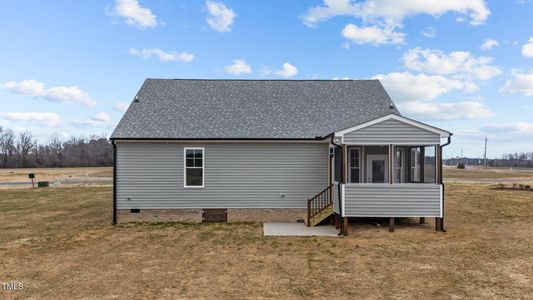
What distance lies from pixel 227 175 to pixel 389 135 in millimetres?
6123

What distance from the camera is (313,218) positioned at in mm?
13375

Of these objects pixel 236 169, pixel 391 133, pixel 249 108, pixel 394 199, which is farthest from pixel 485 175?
pixel 236 169

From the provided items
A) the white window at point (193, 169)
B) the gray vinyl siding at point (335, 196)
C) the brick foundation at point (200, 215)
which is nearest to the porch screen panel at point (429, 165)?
the gray vinyl siding at point (335, 196)

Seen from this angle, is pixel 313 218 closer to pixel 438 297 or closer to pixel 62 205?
pixel 438 297

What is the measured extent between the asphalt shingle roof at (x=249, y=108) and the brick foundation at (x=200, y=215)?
9.30 feet

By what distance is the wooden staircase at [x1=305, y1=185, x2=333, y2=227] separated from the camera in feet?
43.2

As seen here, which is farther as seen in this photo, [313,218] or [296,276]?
[313,218]

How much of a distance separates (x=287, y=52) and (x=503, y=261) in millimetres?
17411

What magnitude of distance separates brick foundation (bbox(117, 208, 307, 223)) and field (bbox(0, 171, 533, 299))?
567mm

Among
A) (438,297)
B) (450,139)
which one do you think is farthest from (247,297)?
(450,139)

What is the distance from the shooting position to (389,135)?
11742 millimetres

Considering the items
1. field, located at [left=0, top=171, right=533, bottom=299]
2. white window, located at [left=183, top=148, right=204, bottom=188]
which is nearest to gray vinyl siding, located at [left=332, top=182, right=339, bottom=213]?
field, located at [left=0, top=171, right=533, bottom=299]

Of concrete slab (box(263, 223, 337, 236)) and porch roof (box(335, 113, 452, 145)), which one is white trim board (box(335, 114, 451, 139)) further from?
concrete slab (box(263, 223, 337, 236))

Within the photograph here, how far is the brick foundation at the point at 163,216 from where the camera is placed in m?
13.8
